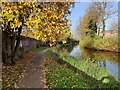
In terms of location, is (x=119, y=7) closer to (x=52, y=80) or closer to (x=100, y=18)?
(x=100, y=18)

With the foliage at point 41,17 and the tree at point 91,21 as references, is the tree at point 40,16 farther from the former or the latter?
the tree at point 91,21

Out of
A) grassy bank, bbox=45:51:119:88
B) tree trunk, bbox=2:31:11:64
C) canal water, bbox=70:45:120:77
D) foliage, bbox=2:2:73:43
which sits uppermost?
foliage, bbox=2:2:73:43

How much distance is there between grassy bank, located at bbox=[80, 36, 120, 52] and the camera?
48188 mm

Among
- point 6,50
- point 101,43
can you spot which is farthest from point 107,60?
point 101,43

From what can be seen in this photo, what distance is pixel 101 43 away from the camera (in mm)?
54000

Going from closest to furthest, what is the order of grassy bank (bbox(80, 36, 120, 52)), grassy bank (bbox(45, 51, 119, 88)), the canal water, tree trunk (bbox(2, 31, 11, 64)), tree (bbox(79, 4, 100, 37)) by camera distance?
grassy bank (bbox(45, 51, 119, 88)), tree trunk (bbox(2, 31, 11, 64)), the canal water, grassy bank (bbox(80, 36, 120, 52)), tree (bbox(79, 4, 100, 37))

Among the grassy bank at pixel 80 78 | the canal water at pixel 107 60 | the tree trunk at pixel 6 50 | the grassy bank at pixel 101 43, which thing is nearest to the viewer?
the grassy bank at pixel 80 78

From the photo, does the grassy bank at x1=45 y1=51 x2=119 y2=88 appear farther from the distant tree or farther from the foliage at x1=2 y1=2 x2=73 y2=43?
the distant tree

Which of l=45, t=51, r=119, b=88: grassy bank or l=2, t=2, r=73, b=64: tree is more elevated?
l=2, t=2, r=73, b=64: tree

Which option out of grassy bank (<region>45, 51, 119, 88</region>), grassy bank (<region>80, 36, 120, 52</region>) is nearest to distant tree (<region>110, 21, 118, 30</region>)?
grassy bank (<region>80, 36, 120, 52</region>)

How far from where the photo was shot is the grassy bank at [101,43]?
48.2 m

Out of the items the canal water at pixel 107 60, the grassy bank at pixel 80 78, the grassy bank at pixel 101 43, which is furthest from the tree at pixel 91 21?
the grassy bank at pixel 80 78

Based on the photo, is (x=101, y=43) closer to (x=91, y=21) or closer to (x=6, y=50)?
(x=91, y=21)

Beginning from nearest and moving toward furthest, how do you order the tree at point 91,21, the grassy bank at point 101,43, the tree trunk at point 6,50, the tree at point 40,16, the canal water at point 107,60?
the tree at point 40,16 → the tree trunk at point 6,50 → the canal water at point 107,60 → the grassy bank at point 101,43 → the tree at point 91,21
